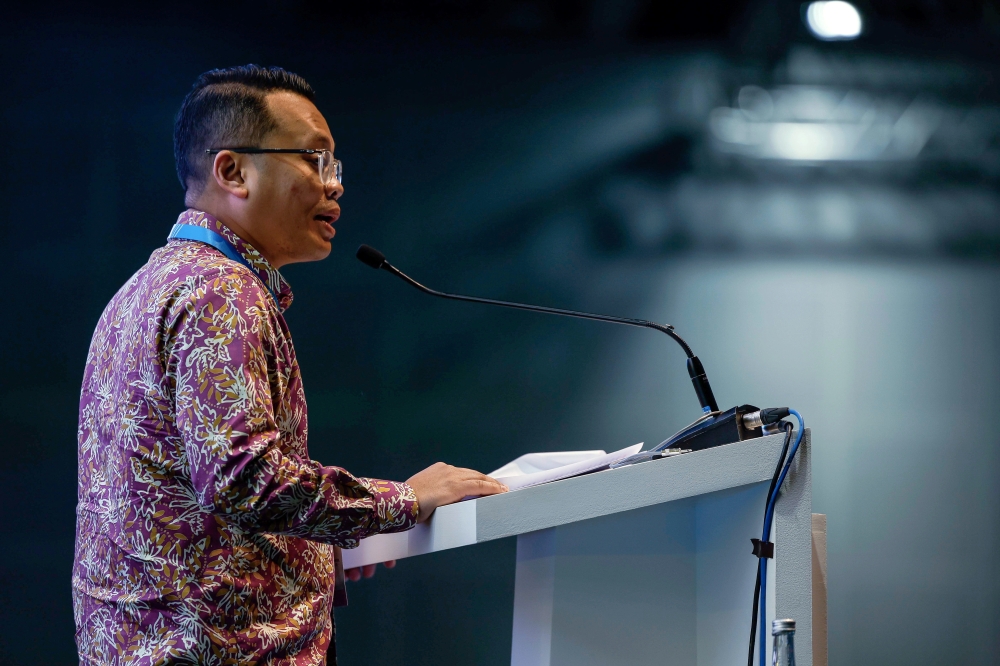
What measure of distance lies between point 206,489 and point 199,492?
16 mm

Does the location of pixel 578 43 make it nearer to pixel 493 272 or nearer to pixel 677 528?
pixel 493 272

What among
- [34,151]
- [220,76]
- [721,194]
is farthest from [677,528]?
[34,151]

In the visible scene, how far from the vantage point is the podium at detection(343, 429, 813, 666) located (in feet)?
2.85

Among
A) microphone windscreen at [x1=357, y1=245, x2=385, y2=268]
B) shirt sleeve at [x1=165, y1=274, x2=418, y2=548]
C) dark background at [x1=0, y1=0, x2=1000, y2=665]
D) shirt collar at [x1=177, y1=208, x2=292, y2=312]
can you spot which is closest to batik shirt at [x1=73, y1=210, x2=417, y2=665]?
shirt sleeve at [x1=165, y1=274, x2=418, y2=548]

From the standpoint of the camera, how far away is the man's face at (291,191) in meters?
1.17

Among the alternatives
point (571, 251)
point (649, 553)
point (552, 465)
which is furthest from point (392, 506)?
point (571, 251)

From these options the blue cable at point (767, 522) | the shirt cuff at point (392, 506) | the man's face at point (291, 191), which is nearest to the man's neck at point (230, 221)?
the man's face at point (291, 191)

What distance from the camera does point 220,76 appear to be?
1.22 m

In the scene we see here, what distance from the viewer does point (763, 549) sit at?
878 millimetres

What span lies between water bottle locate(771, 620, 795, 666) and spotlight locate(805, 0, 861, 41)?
2.48 m

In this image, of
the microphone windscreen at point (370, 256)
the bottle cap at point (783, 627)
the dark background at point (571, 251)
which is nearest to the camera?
the bottle cap at point (783, 627)

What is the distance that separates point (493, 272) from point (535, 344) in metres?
0.26

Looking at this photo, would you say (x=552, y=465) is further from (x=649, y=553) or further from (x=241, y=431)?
(x=241, y=431)

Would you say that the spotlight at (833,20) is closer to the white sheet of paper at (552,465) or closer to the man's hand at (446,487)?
the white sheet of paper at (552,465)
